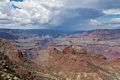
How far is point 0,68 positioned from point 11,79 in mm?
11671

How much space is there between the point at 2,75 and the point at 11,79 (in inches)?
121

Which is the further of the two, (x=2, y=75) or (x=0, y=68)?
(x=0, y=68)

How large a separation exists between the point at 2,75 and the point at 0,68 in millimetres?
11469

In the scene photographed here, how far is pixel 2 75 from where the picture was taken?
8950cm

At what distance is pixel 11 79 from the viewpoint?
9050 cm

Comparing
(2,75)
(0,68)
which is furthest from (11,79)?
(0,68)

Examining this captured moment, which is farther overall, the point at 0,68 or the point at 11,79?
the point at 0,68

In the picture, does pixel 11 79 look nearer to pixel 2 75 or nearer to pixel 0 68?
pixel 2 75

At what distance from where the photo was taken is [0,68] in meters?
101
